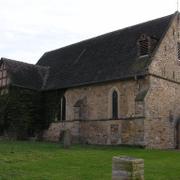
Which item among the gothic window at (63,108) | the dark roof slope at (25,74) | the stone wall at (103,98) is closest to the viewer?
the stone wall at (103,98)

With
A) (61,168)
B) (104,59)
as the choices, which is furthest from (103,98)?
(61,168)

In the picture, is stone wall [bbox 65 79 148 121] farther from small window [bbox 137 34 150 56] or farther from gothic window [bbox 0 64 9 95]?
gothic window [bbox 0 64 9 95]

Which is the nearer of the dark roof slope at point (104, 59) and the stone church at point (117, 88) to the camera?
the stone church at point (117, 88)

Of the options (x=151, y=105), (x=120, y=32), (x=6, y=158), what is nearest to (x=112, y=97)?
(x=151, y=105)

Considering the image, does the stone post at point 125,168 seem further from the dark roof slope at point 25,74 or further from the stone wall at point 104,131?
the dark roof slope at point 25,74

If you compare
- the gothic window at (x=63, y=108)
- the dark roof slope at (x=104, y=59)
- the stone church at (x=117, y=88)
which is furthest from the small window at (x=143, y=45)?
the gothic window at (x=63, y=108)

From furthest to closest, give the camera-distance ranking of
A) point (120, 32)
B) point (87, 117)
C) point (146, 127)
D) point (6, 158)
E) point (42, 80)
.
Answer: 1. point (42, 80)
2. point (120, 32)
3. point (87, 117)
4. point (146, 127)
5. point (6, 158)

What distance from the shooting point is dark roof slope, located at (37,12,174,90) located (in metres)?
30.4

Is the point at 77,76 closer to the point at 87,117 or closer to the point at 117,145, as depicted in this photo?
the point at 87,117

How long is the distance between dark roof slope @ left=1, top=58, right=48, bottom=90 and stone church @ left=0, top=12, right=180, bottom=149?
0.35 ft

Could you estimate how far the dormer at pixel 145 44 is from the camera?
29.4m

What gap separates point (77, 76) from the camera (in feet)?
113

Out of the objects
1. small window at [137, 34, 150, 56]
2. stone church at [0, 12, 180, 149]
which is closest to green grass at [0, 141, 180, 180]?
stone church at [0, 12, 180, 149]

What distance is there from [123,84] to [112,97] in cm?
156
